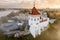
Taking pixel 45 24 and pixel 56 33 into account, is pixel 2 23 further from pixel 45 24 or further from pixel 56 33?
pixel 56 33

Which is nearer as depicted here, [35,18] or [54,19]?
[35,18]

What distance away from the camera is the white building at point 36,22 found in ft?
4.08

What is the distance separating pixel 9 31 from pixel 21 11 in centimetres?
20

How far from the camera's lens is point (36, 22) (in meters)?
1.25

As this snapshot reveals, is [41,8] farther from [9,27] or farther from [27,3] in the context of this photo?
[9,27]

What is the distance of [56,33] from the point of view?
1.31m

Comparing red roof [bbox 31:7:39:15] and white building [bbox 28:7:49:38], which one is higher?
red roof [bbox 31:7:39:15]

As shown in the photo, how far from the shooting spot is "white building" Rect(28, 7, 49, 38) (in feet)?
4.08

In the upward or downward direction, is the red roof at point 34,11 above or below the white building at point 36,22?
above

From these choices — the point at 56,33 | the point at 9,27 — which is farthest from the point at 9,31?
the point at 56,33

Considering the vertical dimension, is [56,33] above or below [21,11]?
below

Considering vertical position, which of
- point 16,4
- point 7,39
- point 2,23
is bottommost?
point 7,39

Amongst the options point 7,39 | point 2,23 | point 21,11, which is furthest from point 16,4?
point 7,39

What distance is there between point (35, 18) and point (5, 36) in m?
0.28
